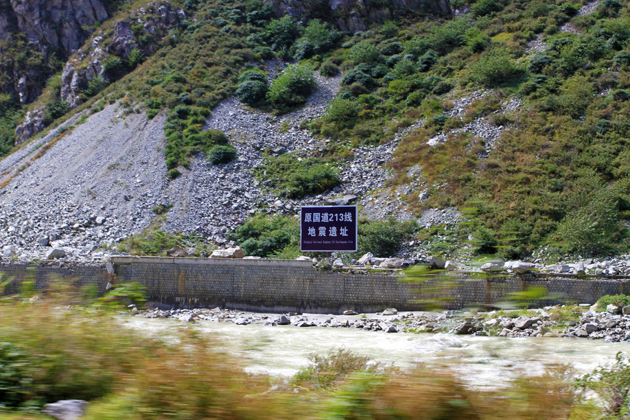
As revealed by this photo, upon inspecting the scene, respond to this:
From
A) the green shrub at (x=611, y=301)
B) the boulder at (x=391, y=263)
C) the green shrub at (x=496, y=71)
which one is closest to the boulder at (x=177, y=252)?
the boulder at (x=391, y=263)

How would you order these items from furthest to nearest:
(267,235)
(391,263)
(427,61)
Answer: (427,61) < (267,235) < (391,263)

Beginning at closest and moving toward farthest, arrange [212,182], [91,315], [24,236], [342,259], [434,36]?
[91,315] < [342,259] < [24,236] < [212,182] < [434,36]

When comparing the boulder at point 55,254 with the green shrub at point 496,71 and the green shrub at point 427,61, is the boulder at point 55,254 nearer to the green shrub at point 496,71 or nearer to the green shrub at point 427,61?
the green shrub at point 496,71

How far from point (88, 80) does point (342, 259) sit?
36475 mm

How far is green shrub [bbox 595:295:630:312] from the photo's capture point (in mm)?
12109

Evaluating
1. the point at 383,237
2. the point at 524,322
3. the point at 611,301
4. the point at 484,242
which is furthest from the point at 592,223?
the point at 484,242

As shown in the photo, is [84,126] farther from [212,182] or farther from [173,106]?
[212,182]

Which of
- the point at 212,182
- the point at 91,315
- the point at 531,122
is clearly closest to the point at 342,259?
the point at 212,182

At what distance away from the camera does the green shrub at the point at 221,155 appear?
27828mm

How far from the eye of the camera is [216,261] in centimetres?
1670

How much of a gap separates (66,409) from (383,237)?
17656 mm

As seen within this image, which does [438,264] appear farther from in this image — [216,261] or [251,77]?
[251,77]

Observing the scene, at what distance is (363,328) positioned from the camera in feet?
42.0

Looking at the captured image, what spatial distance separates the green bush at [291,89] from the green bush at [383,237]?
1708cm
